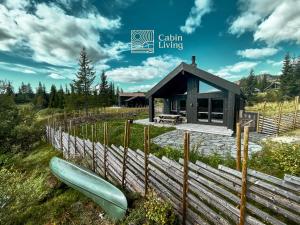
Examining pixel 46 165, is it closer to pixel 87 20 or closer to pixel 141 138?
pixel 141 138

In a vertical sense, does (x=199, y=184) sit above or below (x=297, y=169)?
above

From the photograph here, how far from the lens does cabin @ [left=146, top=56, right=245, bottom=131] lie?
1234cm

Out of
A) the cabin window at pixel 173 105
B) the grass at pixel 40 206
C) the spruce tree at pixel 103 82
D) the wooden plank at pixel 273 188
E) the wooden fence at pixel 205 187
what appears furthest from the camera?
the spruce tree at pixel 103 82

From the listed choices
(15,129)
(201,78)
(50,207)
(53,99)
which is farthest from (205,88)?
(53,99)

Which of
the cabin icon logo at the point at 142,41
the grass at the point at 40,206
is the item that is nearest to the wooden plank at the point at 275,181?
the grass at the point at 40,206

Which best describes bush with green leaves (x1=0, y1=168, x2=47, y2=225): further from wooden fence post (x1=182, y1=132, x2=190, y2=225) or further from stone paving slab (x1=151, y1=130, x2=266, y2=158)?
stone paving slab (x1=151, y1=130, x2=266, y2=158)

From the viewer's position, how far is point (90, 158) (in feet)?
24.0

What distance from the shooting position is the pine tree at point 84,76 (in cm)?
3353

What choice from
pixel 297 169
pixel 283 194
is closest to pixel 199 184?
pixel 283 194

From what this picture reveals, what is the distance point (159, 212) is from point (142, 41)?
12406 mm

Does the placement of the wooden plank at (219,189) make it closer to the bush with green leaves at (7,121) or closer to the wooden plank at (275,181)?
the wooden plank at (275,181)

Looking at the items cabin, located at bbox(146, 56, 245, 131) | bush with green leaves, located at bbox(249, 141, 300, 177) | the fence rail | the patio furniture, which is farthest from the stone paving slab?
the patio furniture

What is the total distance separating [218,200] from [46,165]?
875cm

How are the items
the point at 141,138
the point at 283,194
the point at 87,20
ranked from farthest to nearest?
the point at 87,20 < the point at 141,138 < the point at 283,194
